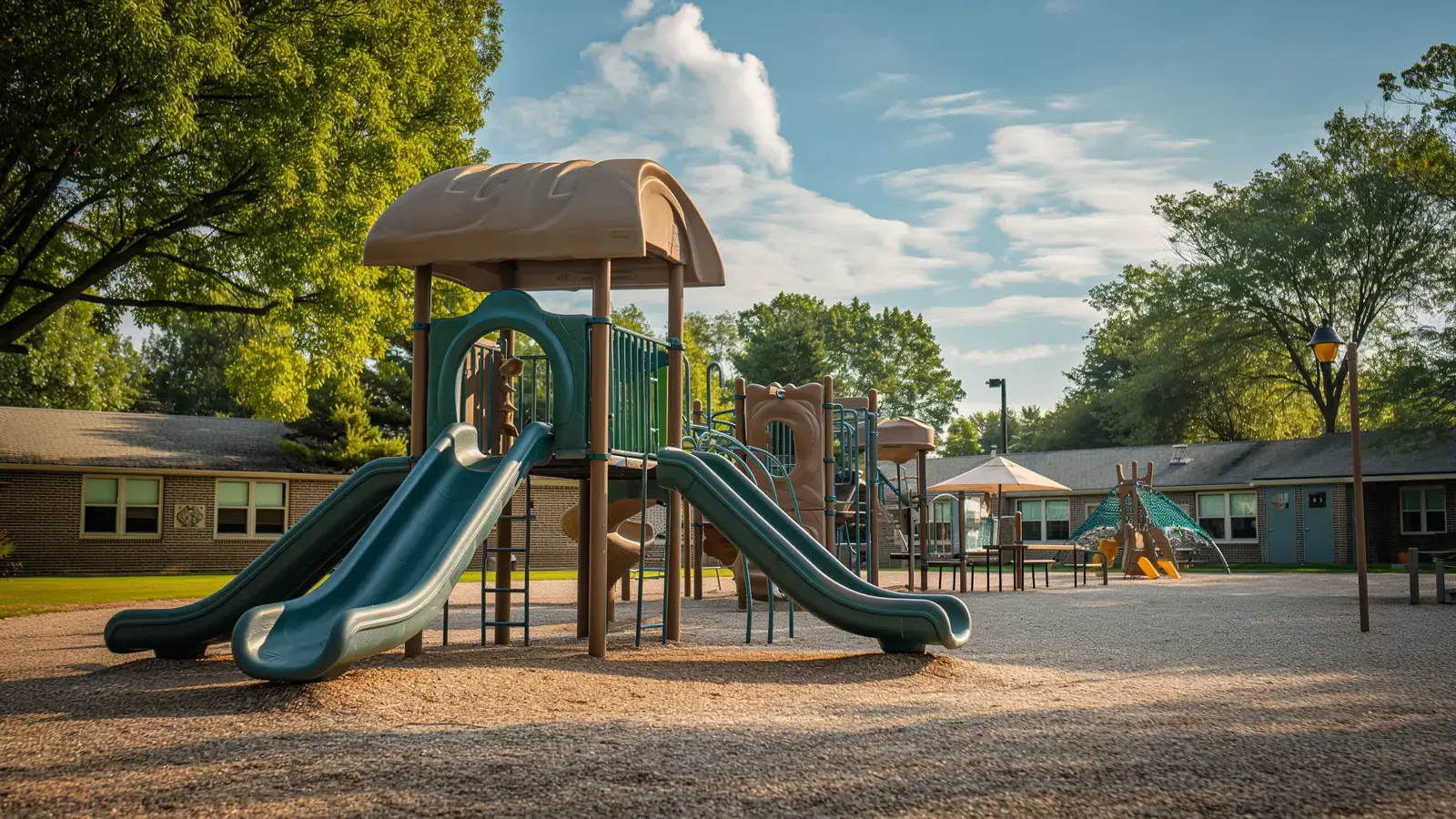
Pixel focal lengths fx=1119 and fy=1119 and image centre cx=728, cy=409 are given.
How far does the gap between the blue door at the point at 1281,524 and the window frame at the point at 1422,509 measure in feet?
9.73

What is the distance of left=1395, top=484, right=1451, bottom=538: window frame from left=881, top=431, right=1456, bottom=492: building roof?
1.16m

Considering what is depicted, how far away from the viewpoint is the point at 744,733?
5914 millimetres

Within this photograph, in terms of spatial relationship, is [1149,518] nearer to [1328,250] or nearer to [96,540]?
[1328,250]

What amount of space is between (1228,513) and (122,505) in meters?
32.6

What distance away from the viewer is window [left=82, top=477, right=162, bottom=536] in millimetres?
28062

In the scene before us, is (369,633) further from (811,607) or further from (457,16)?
(457,16)

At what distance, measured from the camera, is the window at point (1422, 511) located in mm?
33156

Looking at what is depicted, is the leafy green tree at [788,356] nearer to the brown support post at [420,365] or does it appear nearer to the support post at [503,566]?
the support post at [503,566]

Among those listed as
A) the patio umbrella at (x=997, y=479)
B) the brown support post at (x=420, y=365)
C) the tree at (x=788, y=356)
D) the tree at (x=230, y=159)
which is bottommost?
the patio umbrella at (x=997, y=479)

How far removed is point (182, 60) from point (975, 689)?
1223cm

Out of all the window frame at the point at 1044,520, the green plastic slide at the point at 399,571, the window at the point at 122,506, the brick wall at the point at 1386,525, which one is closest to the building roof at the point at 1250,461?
the window frame at the point at 1044,520

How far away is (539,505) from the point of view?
113 ft

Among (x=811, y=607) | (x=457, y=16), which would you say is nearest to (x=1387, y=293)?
(x=457, y=16)

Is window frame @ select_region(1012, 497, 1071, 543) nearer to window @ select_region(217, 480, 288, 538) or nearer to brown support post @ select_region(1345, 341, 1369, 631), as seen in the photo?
window @ select_region(217, 480, 288, 538)
